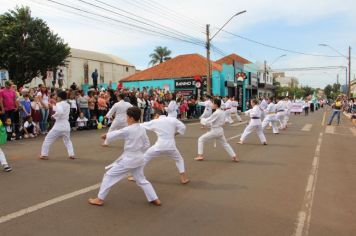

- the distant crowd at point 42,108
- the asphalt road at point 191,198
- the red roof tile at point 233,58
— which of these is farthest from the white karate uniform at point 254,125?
the red roof tile at point 233,58

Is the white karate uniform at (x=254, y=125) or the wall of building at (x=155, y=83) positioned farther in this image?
the wall of building at (x=155, y=83)

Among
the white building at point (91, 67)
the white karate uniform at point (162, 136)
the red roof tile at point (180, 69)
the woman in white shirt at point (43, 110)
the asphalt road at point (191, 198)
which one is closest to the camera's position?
the asphalt road at point (191, 198)

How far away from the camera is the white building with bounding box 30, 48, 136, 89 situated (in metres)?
63.9

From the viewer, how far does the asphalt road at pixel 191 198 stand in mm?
5156

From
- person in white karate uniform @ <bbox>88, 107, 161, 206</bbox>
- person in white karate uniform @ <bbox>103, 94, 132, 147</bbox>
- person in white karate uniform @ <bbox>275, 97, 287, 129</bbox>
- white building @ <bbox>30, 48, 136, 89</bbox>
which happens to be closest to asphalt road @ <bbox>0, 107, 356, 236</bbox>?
person in white karate uniform @ <bbox>88, 107, 161, 206</bbox>

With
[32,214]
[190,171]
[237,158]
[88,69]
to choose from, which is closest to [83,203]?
[32,214]

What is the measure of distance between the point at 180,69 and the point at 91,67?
79.3 feet

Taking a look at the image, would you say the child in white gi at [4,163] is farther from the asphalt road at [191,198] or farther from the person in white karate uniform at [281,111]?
the person in white karate uniform at [281,111]

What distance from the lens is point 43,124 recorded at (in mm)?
15750

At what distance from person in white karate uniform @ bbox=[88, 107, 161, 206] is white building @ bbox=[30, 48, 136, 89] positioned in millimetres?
54027

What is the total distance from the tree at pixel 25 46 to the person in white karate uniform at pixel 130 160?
38280 mm

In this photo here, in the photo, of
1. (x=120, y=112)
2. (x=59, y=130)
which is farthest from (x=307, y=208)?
(x=120, y=112)

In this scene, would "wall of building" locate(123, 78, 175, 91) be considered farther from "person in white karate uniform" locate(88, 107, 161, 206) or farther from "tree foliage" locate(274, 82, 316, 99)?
"person in white karate uniform" locate(88, 107, 161, 206)

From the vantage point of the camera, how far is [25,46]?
137 ft
